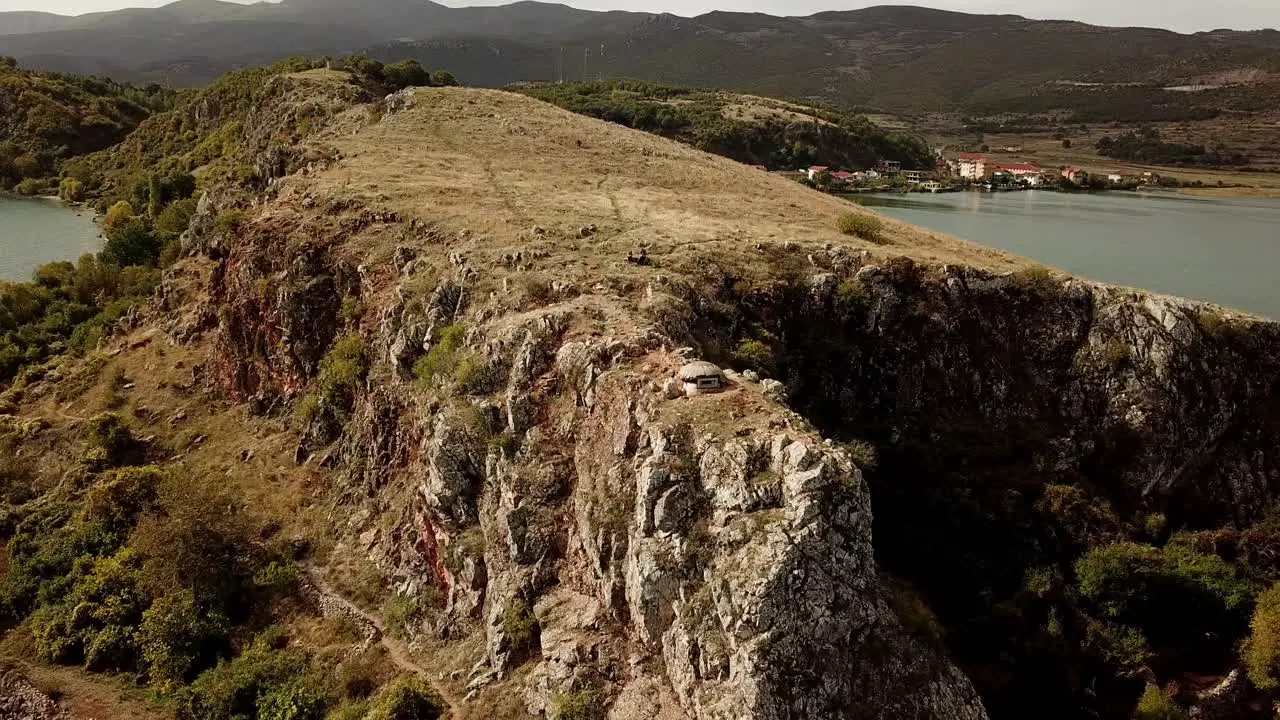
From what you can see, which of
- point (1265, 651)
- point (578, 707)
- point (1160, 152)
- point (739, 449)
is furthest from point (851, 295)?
point (1160, 152)

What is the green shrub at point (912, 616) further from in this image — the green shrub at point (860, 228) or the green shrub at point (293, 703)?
the green shrub at point (860, 228)

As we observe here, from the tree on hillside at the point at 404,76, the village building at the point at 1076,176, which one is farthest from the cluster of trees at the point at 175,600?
the village building at the point at 1076,176

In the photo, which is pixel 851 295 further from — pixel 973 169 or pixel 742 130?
pixel 973 169

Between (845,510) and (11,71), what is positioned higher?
(11,71)

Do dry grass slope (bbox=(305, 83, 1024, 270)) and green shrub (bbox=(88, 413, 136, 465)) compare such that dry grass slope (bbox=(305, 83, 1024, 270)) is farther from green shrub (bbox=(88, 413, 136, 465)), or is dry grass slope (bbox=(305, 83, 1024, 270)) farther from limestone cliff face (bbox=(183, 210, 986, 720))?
green shrub (bbox=(88, 413, 136, 465))

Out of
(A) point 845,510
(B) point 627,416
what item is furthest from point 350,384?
(A) point 845,510

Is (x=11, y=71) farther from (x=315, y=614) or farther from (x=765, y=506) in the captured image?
(x=765, y=506)

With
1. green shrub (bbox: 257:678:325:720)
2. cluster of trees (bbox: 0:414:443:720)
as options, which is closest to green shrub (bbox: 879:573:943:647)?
cluster of trees (bbox: 0:414:443:720)

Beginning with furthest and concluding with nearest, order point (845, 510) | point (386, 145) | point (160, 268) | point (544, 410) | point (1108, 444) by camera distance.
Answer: point (160, 268)
point (386, 145)
point (1108, 444)
point (544, 410)
point (845, 510)
